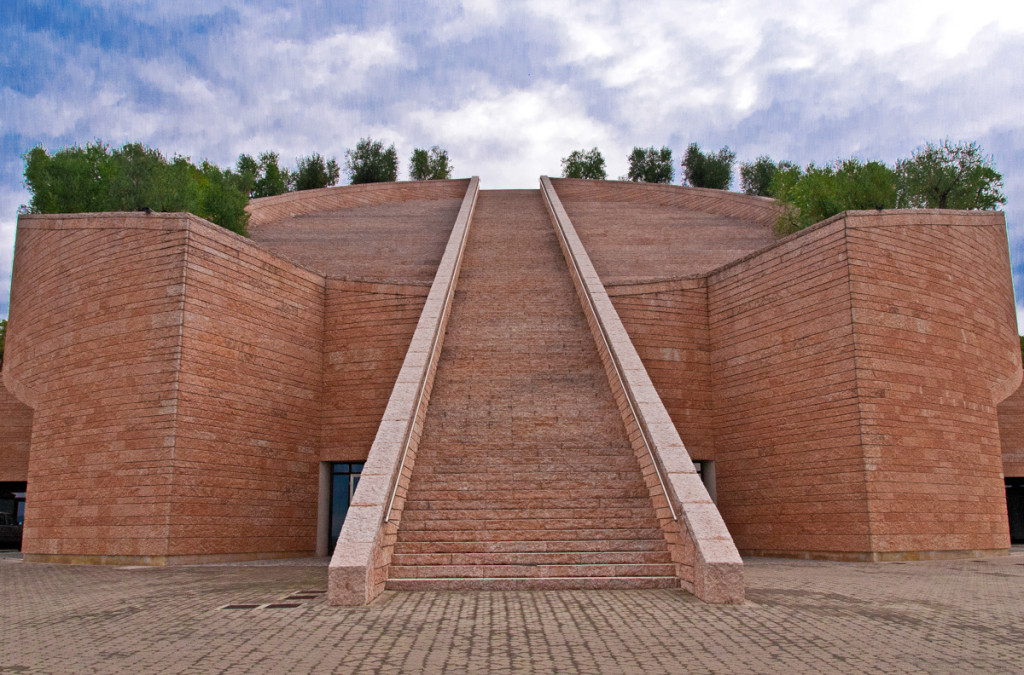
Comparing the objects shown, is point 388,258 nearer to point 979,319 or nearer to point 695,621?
point 979,319

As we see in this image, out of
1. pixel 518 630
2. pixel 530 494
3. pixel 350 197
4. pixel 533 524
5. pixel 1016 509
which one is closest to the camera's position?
pixel 518 630

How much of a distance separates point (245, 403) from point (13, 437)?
8.19m

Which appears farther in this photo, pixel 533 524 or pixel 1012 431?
pixel 1012 431

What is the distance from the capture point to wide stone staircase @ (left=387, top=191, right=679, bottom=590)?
740cm

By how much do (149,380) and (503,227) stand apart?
10.9 metres

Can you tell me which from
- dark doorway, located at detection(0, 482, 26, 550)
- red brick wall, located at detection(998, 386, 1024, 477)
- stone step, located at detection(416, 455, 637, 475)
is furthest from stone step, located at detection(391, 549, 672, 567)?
dark doorway, located at detection(0, 482, 26, 550)

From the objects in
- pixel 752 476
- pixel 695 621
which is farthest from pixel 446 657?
pixel 752 476

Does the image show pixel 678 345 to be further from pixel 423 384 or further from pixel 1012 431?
pixel 1012 431

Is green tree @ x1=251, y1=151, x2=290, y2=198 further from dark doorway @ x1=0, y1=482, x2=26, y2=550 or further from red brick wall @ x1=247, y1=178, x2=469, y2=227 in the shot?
dark doorway @ x1=0, y1=482, x2=26, y2=550

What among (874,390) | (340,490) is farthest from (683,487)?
(340,490)

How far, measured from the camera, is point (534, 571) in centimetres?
736

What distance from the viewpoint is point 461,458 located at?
929cm

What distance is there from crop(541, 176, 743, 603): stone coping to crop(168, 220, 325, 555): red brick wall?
4971 mm

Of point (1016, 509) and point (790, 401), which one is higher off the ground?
point (790, 401)
